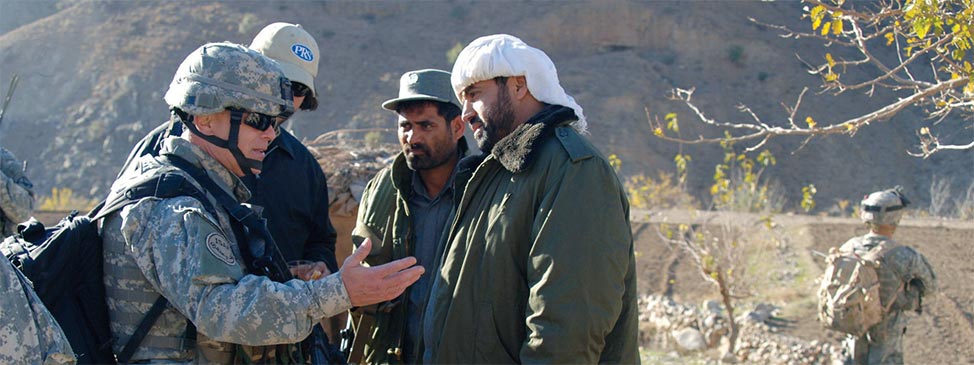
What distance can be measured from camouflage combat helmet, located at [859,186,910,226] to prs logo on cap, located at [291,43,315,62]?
13.8 feet

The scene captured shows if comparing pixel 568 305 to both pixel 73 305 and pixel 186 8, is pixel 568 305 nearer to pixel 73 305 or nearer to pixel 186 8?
pixel 73 305

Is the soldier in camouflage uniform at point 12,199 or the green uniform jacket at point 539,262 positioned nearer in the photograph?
the green uniform jacket at point 539,262

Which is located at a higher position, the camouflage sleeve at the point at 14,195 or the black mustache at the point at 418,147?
the black mustache at the point at 418,147

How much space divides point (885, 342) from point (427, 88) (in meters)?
4.52

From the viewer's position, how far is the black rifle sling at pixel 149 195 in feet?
7.82

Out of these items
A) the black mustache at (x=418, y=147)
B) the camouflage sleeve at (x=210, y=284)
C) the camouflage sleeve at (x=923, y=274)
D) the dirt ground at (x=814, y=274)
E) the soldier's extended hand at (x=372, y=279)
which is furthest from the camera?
the dirt ground at (x=814, y=274)

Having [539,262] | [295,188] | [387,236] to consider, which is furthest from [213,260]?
[295,188]

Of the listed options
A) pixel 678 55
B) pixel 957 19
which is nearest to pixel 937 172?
pixel 678 55

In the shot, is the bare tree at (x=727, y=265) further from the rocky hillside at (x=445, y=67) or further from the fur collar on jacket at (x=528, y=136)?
the rocky hillside at (x=445, y=67)

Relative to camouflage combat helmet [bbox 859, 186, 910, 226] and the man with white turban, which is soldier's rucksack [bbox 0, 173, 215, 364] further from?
camouflage combat helmet [bbox 859, 186, 910, 226]

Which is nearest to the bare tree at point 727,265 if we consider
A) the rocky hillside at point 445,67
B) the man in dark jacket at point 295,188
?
the man in dark jacket at point 295,188

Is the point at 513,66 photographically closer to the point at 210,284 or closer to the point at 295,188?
the point at 210,284

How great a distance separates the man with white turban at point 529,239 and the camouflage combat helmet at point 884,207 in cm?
418

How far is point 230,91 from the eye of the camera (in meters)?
2.55
